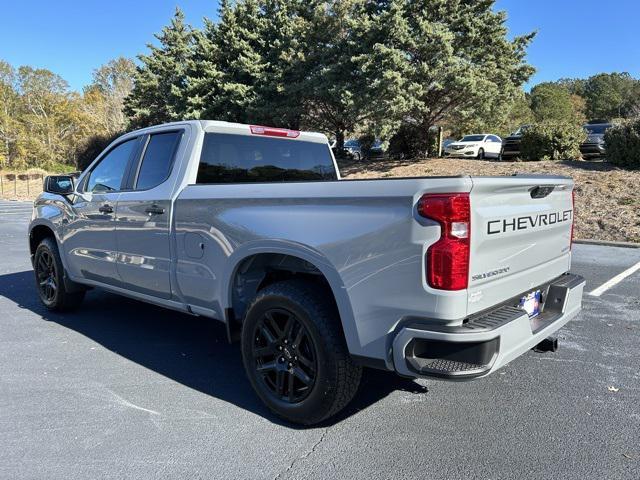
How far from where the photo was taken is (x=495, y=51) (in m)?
21.0

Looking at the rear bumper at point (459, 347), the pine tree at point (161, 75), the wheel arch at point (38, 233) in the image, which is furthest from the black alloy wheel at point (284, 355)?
the pine tree at point (161, 75)

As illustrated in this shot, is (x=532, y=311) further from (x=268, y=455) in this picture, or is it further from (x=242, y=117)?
(x=242, y=117)

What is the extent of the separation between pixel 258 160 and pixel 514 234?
2.32 metres

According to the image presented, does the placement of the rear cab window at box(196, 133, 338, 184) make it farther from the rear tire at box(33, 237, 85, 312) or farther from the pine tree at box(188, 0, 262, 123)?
the pine tree at box(188, 0, 262, 123)

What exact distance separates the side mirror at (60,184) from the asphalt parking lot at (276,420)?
1428mm

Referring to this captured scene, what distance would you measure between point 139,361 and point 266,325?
1640mm

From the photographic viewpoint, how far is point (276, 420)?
3383 millimetres

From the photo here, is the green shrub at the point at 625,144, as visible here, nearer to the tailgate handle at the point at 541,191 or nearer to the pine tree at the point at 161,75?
the tailgate handle at the point at 541,191

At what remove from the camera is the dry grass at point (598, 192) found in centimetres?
1102

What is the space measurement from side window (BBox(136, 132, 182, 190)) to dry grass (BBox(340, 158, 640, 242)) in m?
8.79

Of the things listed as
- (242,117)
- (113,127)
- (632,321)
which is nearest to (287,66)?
(242,117)

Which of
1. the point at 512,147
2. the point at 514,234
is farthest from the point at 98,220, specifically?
the point at 512,147

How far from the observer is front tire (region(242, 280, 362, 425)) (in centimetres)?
301

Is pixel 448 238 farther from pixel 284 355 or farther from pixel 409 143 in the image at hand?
pixel 409 143
